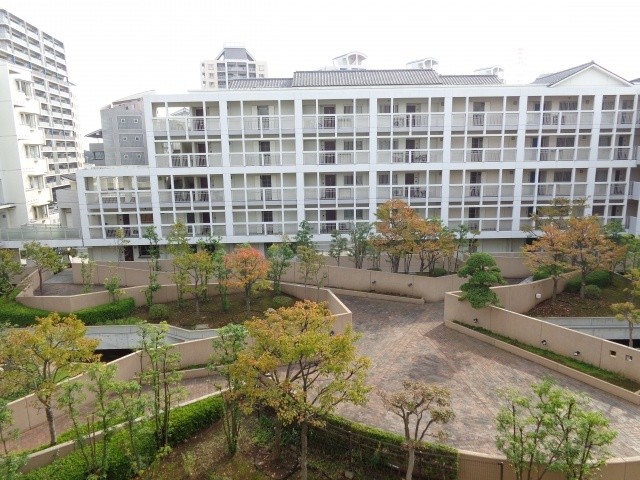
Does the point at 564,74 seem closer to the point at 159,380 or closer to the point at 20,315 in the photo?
A: the point at 159,380

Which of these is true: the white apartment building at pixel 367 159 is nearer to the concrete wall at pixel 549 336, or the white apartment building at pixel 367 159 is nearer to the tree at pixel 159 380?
the concrete wall at pixel 549 336

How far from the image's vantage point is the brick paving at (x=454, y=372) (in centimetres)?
1370

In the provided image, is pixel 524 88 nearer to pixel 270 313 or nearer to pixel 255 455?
pixel 270 313

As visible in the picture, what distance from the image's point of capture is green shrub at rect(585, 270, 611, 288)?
81.0ft

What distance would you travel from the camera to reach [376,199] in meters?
33.1

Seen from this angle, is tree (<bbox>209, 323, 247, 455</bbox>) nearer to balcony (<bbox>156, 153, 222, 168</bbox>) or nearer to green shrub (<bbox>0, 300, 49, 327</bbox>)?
green shrub (<bbox>0, 300, 49, 327</bbox>)

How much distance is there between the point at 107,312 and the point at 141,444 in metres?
11.7

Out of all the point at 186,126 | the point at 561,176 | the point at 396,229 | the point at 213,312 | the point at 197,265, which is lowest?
the point at 213,312

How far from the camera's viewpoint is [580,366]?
57.8 ft

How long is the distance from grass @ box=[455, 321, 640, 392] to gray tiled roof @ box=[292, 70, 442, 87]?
22978 millimetres

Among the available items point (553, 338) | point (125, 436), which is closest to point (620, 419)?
point (553, 338)

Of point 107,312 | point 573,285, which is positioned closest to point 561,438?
point 573,285

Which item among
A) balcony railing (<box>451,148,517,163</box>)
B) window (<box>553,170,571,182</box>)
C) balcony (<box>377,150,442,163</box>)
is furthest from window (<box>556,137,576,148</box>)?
balcony (<box>377,150,442,163</box>)

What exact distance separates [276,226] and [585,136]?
2321 cm
